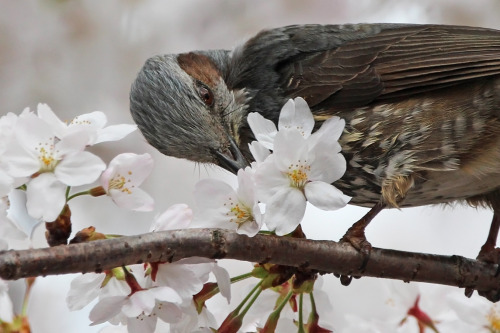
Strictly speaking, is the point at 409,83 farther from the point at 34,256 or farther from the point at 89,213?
the point at 89,213

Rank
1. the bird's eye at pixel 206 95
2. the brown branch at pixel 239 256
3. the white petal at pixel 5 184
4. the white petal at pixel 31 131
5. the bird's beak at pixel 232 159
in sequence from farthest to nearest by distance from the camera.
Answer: the bird's eye at pixel 206 95
the bird's beak at pixel 232 159
the white petal at pixel 31 131
the white petal at pixel 5 184
the brown branch at pixel 239 256

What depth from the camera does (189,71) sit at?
3275 mm

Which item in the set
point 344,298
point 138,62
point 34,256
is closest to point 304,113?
point 34,256

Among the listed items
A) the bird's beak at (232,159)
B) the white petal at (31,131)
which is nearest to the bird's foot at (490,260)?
the bird's beak at (232,159)

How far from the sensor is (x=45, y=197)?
192cm

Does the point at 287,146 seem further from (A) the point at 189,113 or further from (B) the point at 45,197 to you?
(A) the point at 189,113

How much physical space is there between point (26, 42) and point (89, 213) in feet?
3.30

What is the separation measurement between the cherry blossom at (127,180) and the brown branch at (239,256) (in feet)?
0.66

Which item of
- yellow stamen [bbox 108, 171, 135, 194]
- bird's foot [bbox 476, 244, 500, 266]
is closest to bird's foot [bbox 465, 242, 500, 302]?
bird's foot [bbox 476, 244, 500, 266]

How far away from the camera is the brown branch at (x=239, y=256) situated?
1.79 metres

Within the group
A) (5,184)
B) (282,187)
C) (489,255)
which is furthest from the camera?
(489,255)

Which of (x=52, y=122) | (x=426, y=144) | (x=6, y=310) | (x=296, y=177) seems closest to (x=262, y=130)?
(x=296, y=177)

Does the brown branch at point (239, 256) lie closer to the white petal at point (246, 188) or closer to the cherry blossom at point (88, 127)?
the white petal at point (246, 188)

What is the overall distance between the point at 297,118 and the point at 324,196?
24 centimetres
